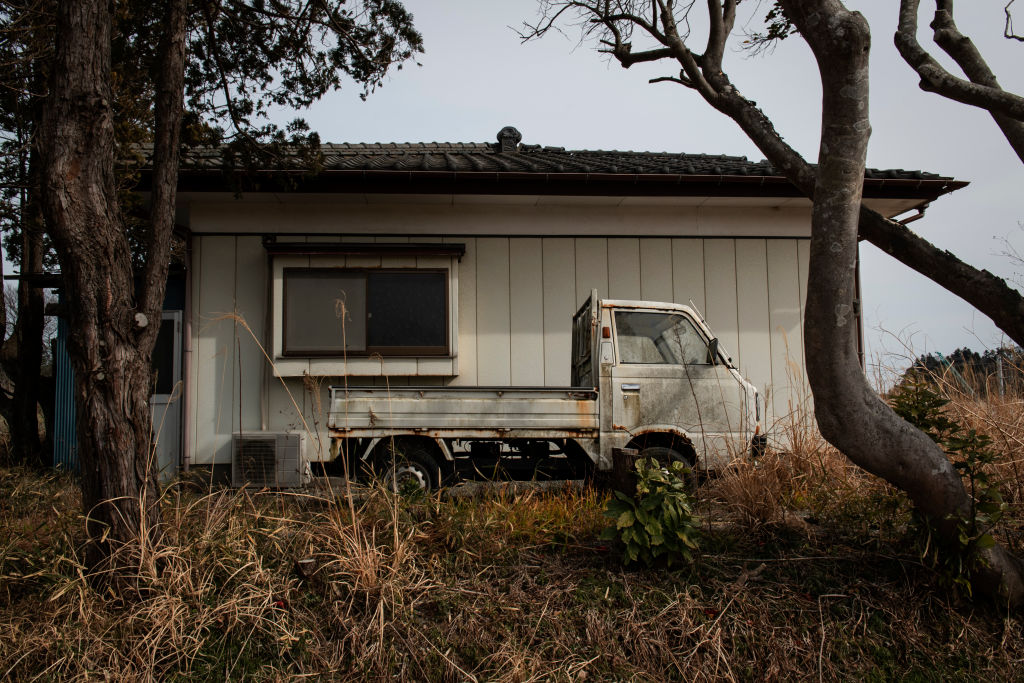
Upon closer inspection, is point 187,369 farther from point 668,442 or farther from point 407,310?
point 668,442

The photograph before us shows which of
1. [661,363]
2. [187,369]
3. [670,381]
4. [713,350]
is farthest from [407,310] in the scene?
[713,350]

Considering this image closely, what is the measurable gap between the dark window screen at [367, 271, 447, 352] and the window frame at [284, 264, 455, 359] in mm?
17

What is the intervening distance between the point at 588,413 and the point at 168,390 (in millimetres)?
5183

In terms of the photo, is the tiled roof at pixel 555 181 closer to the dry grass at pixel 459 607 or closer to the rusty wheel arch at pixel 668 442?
the rusty wheel arch at pixel 668 442

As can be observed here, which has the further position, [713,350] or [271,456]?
[271,456]

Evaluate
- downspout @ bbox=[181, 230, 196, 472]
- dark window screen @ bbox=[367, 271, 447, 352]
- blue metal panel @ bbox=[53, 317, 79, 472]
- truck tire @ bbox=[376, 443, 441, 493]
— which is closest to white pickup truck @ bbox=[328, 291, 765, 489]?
truck tire @ bbox=[376, 443, 441, 493]

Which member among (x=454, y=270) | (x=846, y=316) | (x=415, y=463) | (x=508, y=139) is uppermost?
(x=508, y=139)

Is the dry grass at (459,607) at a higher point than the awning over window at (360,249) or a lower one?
lower

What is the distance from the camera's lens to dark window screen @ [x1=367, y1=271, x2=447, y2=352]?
7.70 metres

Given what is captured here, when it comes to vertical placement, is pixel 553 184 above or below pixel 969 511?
above

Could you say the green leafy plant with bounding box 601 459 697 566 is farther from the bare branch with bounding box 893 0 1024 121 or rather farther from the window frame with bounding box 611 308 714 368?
the bare branch with bounding box 893 0 1024 121

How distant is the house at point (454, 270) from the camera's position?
764 centimetres

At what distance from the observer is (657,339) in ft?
20.3

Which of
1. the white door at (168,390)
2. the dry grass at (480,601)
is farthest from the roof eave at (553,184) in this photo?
the dry grass at (480,601)
